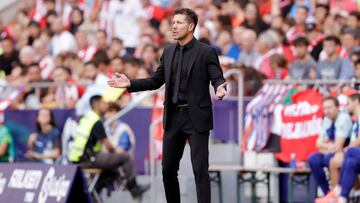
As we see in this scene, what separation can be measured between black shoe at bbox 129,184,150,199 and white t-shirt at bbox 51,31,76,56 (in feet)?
17.7

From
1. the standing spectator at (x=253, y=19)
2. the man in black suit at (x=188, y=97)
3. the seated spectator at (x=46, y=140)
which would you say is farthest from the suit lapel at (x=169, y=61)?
the standing spectator at (x=253, y=19)

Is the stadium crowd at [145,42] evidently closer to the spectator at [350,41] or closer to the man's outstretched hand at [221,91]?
the spectator at [350,41]

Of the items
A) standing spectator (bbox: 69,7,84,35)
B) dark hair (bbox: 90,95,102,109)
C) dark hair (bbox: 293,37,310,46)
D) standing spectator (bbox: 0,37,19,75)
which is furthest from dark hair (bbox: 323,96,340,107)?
standing spectator (bbox: 69,7,84,35)

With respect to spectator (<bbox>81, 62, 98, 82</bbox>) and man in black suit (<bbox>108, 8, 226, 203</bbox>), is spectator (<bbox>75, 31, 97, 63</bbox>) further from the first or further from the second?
man in black suit (<bbox>108, 8, 226, 203</bbox>)

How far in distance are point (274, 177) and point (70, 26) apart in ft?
25.6

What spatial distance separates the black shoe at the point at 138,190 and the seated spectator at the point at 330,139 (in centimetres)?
248

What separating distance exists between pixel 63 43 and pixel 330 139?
25.4 ft

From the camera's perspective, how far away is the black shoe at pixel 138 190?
16.6 m

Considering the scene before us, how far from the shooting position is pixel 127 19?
22016mm

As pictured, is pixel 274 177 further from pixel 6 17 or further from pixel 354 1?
pixel 6 17

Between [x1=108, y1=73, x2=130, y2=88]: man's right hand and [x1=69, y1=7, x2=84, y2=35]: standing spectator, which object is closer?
[x1=108, y1=73, x2=130, y2=88]: man's right hand

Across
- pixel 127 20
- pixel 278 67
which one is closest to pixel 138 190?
pixel 278 67

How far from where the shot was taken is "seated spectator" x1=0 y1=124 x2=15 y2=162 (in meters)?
18.5

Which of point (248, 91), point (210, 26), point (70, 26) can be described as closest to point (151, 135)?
point (248, 91)
